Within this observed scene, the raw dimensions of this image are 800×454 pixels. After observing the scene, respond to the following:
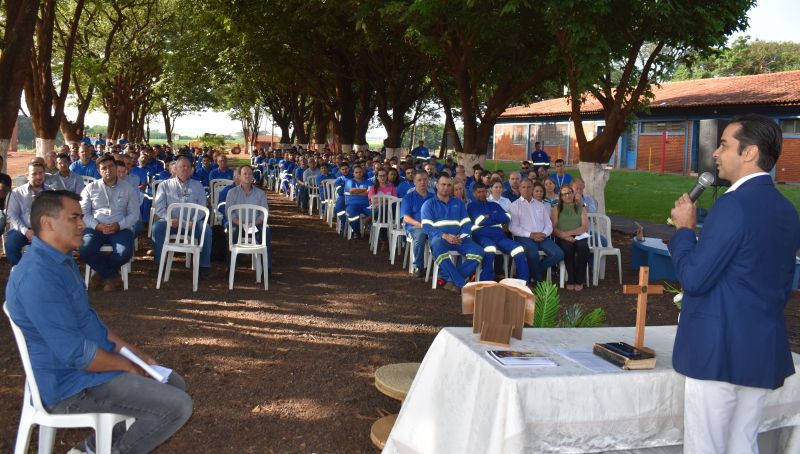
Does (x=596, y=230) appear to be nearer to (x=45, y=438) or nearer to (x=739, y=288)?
(x=739, y=288)

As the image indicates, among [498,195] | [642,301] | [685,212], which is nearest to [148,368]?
[642,301]

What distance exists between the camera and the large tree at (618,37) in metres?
9.58

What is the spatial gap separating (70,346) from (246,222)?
5.57 metres

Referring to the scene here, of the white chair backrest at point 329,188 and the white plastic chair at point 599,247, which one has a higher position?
the white chair backrest at point 329,188

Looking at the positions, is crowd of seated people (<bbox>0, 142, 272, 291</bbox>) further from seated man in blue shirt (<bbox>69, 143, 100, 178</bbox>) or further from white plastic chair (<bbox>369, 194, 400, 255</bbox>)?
seated man in blue shirt (<bbox>69, 143, 100, 178</bbox>)

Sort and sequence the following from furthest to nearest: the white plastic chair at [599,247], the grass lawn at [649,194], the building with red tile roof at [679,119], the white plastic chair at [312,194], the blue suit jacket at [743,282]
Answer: the building with red tile roof at [679,119] < the grass lawn at [649,194] < the white plastic chair at [312,194] < the white plastic chair at [599,247] < the blue suit jacket at [743,282]

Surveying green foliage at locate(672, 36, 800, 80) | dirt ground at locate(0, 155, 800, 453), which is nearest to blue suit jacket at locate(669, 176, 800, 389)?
dirt ground at locate(0, 155, 800, 453)

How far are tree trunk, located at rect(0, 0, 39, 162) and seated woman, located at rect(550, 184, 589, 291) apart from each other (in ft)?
22.4

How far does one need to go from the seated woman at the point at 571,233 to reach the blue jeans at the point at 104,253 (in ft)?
16.5

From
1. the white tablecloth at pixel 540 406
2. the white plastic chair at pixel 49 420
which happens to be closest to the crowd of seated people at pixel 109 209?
the white plastic chair at pixel 49 420

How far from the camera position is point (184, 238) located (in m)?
7.90

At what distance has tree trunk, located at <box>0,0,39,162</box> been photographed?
8.43m

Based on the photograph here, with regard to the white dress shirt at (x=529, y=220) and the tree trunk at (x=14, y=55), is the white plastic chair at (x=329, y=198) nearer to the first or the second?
the white dress shirt at (x=529, y=220)

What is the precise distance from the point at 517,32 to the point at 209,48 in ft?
39.7
